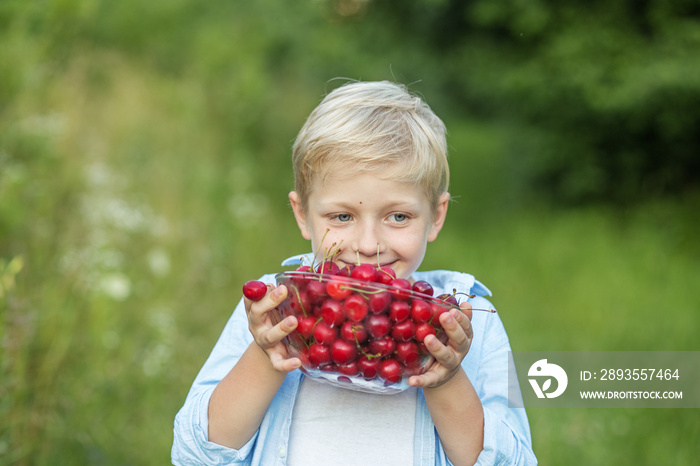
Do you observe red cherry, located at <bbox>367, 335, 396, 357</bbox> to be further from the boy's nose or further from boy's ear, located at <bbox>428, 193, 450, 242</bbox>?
boy's ear, located at <bbox>428, 193, 450, 242</bbox>

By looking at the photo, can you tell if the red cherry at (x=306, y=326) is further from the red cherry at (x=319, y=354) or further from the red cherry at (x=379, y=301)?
the red cherry at (x=379, y=301)

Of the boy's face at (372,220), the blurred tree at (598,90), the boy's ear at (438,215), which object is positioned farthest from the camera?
the blurred tree at (598,90)

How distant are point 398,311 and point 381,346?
0.08m

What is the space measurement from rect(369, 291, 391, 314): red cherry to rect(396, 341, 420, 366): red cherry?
0.09 metres

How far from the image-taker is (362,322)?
4.46 ft

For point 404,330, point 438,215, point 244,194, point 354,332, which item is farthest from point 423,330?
point 244,194

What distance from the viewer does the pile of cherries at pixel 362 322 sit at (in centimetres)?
134

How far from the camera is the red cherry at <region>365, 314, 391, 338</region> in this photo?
135 cm

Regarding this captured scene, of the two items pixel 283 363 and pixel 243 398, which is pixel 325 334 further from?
pixel 243 398

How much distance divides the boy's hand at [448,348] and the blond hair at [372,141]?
1.32 feet

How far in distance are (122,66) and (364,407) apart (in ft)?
18.1

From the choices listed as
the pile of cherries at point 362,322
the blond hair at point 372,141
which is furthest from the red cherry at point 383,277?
the blond hair at point 372,141

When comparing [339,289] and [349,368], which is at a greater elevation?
[339,289]

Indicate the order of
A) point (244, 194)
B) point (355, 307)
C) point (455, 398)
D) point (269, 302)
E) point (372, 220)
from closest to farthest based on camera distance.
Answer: point (355, 307) → point (269, 302) → point (455, 398) → point (372, 220) → point (244, 194)
